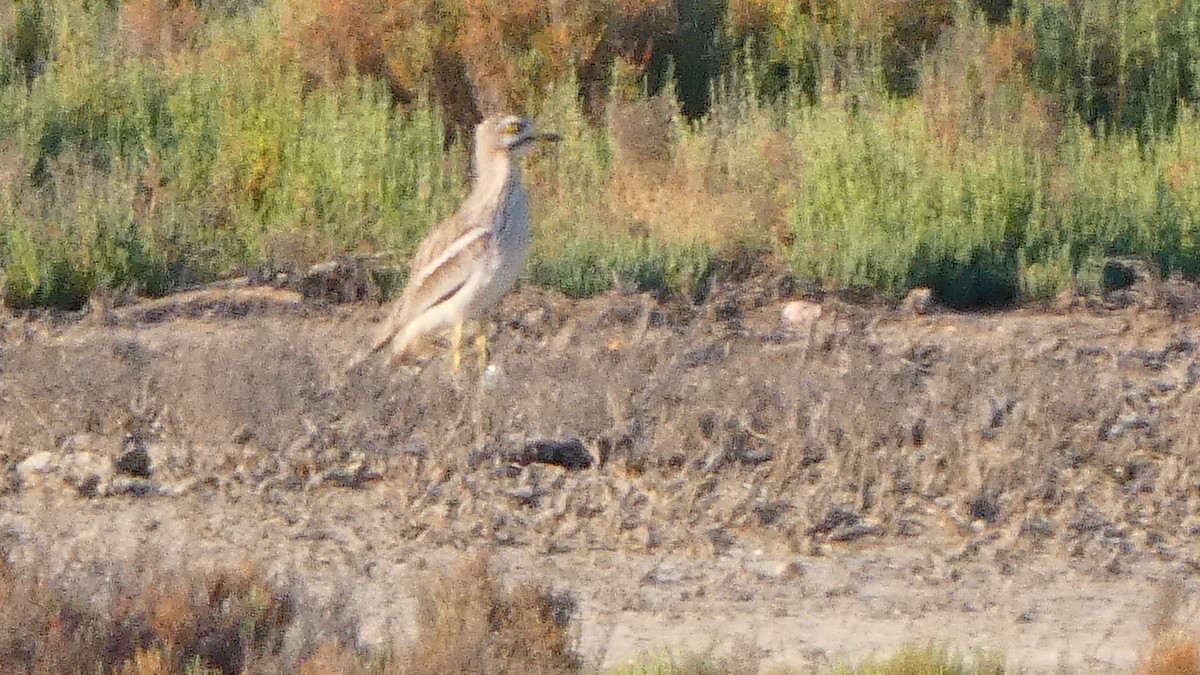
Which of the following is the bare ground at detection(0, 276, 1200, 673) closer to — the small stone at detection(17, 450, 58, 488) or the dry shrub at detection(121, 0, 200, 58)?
the small stone at detection(17, 450, 58, 488)

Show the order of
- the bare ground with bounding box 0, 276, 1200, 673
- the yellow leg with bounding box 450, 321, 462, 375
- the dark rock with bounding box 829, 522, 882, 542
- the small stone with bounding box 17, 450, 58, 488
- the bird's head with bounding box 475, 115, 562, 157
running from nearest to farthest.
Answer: the bare ground with bounding box 0, 276, 1200, 673 → the dark rock with bounding box 829, 522, 882, 542 → the small stone with bounding box 17, 450, 58, 488 → the yellow leg with bounding box 450, 321, 462, 375 → the bird's head with bounding box 475, 115, 562, 157

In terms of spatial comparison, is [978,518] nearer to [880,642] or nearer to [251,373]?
[880,642]

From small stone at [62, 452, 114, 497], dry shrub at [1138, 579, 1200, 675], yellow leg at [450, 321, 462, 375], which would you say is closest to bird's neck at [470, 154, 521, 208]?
yellow leg at [450, 321, 462, 375]

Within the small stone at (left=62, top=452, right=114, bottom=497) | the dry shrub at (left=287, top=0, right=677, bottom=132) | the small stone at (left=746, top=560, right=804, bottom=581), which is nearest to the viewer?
the small stone at (left=746, top=560, right=804, bottom=581)

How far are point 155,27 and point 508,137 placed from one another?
6458 mm

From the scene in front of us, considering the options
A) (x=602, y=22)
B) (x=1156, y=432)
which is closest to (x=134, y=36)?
(x=602, y=22)

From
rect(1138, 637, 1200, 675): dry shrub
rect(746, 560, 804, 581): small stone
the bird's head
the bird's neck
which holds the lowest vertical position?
rect(746, 560, 804, 581): small stone

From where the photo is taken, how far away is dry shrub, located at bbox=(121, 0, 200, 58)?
558 inches

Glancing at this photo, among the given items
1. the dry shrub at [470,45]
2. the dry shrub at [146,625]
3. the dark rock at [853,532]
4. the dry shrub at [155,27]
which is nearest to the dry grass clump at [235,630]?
the dry shrub at [146,625]

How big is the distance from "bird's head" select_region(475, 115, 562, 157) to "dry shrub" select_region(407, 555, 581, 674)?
14.9 ft

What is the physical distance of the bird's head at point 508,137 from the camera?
8.96 meters

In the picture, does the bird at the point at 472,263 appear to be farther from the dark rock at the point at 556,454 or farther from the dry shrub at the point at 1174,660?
the dry shrub at the point at 1174,660

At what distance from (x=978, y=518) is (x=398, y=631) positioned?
2052mm

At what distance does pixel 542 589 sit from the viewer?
467 centimetres
